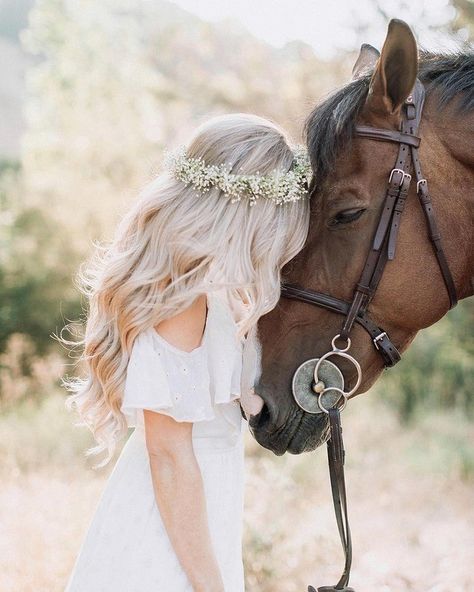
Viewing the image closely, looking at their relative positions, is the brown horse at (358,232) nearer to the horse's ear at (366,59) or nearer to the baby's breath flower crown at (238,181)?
the baby's breath flower crown at (238,181)

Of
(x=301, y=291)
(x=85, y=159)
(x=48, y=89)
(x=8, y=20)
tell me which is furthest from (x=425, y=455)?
(x=8, y=20)

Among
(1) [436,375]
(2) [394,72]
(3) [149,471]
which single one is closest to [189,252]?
(3) [149,471]

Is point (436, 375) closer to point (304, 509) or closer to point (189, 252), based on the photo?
point (304, 509)

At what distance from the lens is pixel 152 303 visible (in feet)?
6.55

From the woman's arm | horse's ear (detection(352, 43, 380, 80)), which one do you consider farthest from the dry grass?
horse's ear (detection(352, 43, 380, 80))

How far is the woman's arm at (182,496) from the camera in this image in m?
1.94

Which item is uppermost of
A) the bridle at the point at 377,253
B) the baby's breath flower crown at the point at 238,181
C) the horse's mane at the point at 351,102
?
the horse's mane at the point at 351,102

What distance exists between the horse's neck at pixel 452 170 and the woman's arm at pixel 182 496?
3.39ft

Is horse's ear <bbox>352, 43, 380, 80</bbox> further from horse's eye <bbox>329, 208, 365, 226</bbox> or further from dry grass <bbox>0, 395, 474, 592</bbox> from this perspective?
dry grass <bbox>0, 395, 474, 592</bbox>

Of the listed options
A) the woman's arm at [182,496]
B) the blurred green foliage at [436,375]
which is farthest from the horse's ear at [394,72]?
the blurred green foliage at [436,375]

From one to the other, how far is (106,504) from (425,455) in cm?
641

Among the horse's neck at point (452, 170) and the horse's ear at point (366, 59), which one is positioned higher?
the horse's ear at point (366, 59)

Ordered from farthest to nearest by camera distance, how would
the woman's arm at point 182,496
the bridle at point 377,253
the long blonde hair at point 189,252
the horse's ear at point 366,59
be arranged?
the horse's ear at point 366,59
the bridle at point 377,253
the long blonde hair at point 189,252
the woman's arm at point 182,496

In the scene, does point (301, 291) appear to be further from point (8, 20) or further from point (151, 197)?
point (8, 20)
